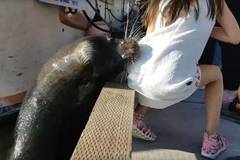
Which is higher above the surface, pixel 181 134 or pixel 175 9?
pixel 175 9

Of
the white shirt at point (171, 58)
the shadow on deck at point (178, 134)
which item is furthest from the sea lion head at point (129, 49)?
the shadow on deck at point (178, 134)

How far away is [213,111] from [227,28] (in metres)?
0.83

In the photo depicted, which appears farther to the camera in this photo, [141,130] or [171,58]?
[141,130]

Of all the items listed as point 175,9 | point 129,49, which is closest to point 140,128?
point 175,9

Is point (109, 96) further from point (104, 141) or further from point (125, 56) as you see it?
point (125, 56)

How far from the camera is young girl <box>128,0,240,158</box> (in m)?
2.66

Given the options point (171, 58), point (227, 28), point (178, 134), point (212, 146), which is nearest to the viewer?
point (171, 58)

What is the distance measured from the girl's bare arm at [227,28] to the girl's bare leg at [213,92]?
0.38 meters

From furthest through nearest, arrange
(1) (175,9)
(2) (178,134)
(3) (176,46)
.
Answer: (2) (178,134) → (1) (175,9) → (3) (176,46)

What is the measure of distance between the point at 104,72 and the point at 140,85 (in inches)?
26.8

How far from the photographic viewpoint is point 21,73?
4.16 m

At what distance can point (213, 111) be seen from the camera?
4082 millimetres

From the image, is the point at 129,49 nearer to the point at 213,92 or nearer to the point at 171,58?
the point at 171,58

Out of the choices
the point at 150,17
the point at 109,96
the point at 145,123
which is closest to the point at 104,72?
the point at 150,17
